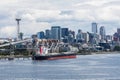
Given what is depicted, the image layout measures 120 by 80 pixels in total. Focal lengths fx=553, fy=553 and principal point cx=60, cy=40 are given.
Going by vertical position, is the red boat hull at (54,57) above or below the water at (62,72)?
above

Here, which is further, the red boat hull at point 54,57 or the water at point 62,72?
the red boat hull at point 54,57

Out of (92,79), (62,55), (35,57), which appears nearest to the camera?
(92,79)

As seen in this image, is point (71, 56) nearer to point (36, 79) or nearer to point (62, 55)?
point (62, 55)

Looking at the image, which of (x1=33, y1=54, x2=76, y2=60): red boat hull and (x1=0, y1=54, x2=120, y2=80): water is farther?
(x1=33, y1=54, x2=76, y2=60): red boat hull

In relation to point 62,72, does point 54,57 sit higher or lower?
higher

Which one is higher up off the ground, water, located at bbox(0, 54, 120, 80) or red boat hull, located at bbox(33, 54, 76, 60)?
red boat hull, located at bbox(33, 54, 76, 60)

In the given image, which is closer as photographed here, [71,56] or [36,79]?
[36,79]

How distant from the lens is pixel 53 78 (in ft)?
262

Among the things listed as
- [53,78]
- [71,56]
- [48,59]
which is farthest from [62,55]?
[53,78]

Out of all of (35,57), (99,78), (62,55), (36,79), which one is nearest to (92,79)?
(99,78)

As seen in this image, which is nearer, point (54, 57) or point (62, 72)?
point (62, 72)

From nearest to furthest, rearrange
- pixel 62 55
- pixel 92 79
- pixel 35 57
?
pixel 92 79 < pixel 35 57 < pixel 62 55

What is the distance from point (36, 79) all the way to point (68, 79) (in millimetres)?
4491

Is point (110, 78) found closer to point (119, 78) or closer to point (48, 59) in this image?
point (119, 78)
